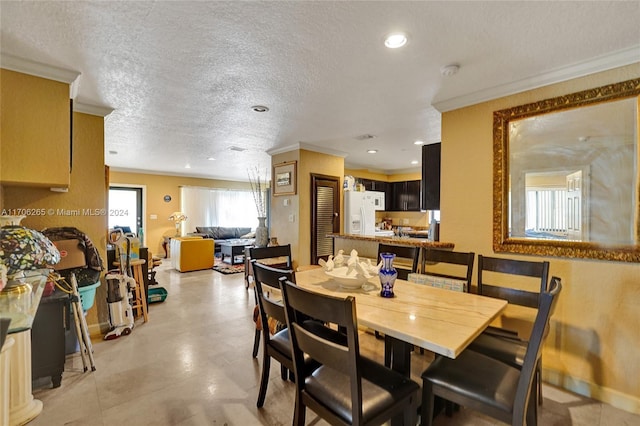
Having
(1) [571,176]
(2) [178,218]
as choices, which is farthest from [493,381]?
(2) [178,218]

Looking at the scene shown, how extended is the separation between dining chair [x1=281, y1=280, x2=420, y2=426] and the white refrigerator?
3.81 meters

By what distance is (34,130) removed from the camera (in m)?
2.19

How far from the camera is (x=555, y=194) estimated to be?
219cm

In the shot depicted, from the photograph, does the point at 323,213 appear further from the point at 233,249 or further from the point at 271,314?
the point at 271,314

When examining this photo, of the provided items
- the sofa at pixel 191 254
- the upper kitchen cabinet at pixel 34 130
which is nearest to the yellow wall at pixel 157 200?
the sofa at pixel 191 254

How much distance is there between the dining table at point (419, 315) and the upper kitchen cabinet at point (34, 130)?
85.7 inches

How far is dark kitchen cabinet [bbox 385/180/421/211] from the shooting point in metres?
6.98

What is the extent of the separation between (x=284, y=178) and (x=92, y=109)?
Result: 8.55 feet

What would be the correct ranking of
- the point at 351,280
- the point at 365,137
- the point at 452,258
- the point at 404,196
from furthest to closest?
the point at 404,196 → the point at 365,137 → the point at 452,258 → the point at 351,280

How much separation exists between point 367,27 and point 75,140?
9.97 ft

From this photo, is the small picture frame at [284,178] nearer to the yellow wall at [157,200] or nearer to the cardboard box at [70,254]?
the cardboard box at [70,254]

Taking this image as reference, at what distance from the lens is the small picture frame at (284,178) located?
15.4ft

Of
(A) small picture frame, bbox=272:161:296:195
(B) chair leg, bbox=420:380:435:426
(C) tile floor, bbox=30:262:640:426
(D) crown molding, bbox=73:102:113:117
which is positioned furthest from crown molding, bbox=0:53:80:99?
(B) chair leg, bbox=420:380:435:426

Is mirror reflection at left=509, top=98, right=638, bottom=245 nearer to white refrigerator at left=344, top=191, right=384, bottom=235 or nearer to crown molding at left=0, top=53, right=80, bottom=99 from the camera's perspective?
white refrigerator at left=344, top=191, right=384, bottom=235
